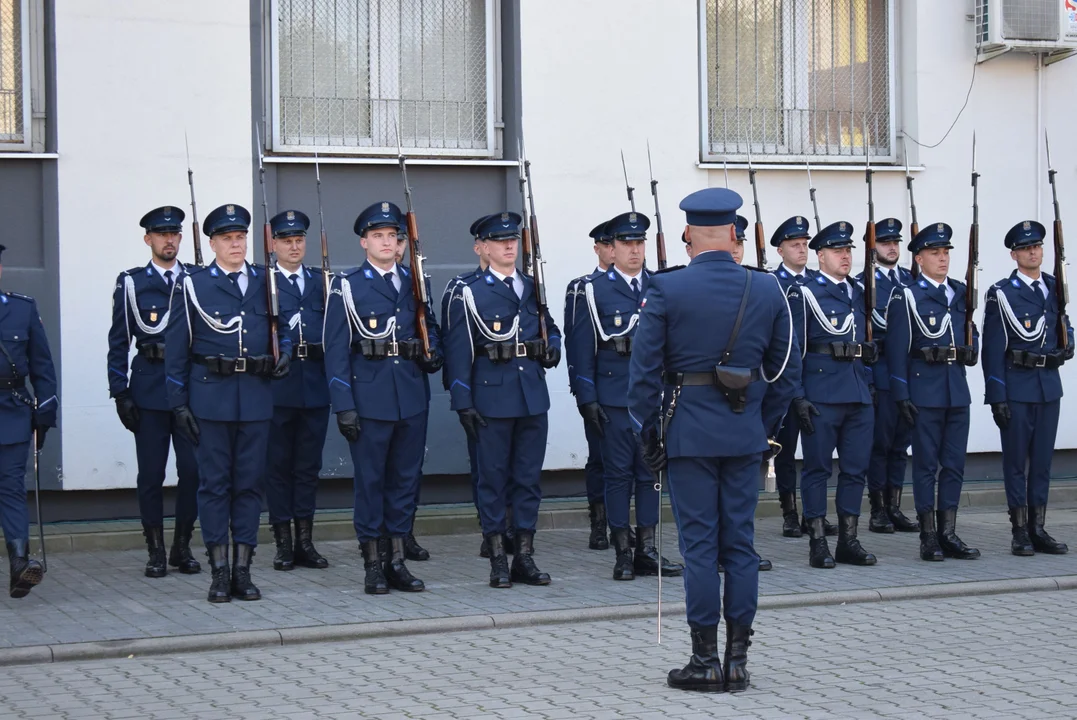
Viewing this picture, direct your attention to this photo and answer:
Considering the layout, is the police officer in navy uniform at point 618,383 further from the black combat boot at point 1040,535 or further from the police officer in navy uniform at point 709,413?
the black combat boot at point 1040,535

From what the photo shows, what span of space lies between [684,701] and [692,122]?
7062mm

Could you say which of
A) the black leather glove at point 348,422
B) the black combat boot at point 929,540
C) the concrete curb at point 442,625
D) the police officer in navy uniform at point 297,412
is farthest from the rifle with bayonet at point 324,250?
the black combat boot at point 929,540

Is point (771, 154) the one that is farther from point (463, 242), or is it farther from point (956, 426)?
point (956, 426)

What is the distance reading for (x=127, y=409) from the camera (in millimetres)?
9195

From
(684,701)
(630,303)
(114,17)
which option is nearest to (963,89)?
(630,303)

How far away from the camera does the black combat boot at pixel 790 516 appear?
1107 cm

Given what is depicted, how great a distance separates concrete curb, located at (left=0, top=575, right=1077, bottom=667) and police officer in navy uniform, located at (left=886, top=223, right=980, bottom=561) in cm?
104

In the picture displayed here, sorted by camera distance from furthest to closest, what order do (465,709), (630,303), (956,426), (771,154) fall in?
(771,154) → (956,426) → (630,303) → (465,709)

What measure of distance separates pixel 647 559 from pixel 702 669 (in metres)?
2.81

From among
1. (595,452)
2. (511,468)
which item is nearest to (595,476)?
(595,452)

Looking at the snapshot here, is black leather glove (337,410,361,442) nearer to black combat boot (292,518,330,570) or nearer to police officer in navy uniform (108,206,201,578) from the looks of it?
police officer in navy uniform (108,206,201,578)

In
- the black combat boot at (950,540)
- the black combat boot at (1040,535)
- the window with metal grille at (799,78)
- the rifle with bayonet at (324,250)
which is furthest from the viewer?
the window with metal grille at (799,78)

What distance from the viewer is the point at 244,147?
11.2 metres

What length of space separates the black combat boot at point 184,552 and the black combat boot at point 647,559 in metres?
Answer: 2.77
